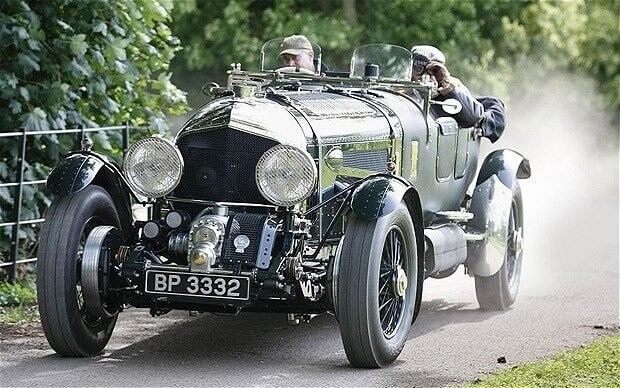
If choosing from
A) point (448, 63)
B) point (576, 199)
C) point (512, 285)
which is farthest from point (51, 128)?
point (448, 63)

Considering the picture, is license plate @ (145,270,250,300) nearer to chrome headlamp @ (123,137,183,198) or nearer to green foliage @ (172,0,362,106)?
chrome headlamp @ (123,137,183,198)

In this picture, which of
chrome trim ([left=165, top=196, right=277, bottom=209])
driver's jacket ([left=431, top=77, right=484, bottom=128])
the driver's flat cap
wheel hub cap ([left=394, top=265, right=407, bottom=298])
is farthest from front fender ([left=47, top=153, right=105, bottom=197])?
driver's jacket ([left=431, top=77, right=484, bottom=128])

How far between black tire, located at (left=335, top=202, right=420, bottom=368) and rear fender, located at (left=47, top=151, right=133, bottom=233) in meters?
1.45

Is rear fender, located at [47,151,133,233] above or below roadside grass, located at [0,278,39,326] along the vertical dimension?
above

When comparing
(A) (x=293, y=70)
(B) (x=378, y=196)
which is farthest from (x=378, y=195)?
(A) (x=293, y=70)

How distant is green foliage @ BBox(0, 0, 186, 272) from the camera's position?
10.1 metres

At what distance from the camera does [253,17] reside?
27125 mm

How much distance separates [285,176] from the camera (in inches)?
294

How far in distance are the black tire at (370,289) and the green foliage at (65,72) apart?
350 cm

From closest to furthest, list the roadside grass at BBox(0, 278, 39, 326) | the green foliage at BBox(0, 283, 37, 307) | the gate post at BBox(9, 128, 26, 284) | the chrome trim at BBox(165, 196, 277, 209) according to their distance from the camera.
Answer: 1. the chrome trim at BBox(165, 196, 277, 209)
2. the roadside grass at BBox(0, 278, 39, 326)
3. the green foliage at BBox(0, 283, 37, 307)
4. the gate post at BBox(9, 128, 26, 284)

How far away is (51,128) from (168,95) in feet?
5.21

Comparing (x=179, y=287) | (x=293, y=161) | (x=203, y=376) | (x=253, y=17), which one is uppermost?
(x=253, y=17)

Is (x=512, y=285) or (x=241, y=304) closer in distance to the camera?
(x=241, y=304)

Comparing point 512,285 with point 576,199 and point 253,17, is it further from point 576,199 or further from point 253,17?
point 253,17
